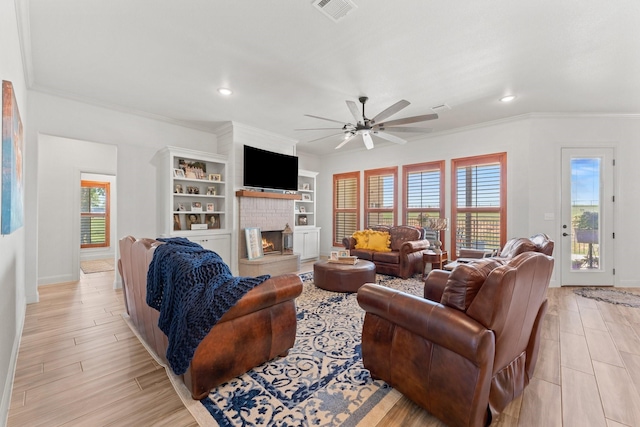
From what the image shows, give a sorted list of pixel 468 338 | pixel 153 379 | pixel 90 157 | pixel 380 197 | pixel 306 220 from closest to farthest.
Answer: pixel 468 338
pixel 153 379
pixel 90 157
pixel 380 197
pixel 306 220

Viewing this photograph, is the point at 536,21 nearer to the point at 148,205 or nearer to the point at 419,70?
the point at 419,70

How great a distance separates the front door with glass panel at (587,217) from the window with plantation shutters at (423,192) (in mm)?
1933

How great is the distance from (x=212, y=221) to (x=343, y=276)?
288 centimetres

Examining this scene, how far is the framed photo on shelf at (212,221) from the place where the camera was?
5332mm

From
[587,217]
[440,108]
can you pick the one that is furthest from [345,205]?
[587,217]

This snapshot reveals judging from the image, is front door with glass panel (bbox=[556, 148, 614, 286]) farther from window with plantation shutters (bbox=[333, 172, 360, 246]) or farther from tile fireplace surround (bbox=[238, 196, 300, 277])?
tile fireplace surround (bbox=[238, 196, 300, 277])

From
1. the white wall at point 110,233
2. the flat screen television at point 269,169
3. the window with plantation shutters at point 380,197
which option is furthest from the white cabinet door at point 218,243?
the white wall at point 110,233

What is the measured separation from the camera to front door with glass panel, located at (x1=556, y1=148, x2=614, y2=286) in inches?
177

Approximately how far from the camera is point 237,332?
1.88 metres

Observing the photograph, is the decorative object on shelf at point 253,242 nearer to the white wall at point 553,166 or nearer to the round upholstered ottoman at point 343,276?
the round upholstered ottoman at point 343,276

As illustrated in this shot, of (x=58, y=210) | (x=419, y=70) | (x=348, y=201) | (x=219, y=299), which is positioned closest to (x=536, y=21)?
(x=419, y=70)

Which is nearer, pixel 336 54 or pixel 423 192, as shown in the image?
pixel 336 54

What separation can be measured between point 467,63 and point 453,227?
10.9 ft

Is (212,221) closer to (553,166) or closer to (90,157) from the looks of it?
(90,157)
